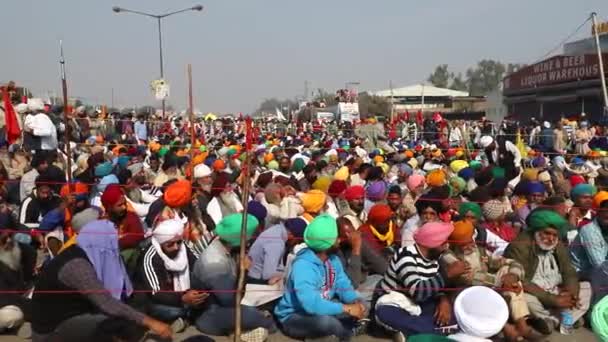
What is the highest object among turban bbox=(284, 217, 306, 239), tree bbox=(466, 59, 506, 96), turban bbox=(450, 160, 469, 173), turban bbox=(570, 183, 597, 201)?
tree bbox=(466, 59, 506, 96)

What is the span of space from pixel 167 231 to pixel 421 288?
195 cm

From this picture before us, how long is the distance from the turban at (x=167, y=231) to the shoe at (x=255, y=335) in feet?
3.03

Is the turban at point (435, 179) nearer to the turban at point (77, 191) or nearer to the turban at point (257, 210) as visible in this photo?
the turban at point (257, 210)

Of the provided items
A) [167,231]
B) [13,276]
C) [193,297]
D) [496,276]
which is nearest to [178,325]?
[193,297]

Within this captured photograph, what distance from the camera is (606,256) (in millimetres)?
5633

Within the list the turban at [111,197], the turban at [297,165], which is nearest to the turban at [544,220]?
the turban at [111,197]

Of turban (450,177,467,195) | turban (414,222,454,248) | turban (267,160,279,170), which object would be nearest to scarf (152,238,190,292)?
turban (414,222,454,248)

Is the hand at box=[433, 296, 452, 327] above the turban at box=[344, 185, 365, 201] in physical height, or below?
below

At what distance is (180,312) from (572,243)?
360cm

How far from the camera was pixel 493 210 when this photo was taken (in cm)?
645

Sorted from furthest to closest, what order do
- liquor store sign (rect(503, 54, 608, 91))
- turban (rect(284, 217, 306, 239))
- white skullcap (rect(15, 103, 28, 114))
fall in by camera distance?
liquor store sign (rect(503, 54, 608, 91))
white skullcap (rect(15, 103, 28, 114))
turban (rect(284, 217, 306, 239))

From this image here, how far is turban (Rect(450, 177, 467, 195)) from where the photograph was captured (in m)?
8.62

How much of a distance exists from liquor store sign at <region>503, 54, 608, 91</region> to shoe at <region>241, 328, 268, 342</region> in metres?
26.0

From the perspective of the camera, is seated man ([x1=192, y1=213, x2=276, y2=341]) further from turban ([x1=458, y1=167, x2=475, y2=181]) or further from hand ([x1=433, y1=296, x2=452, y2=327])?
turban ([x1=458, y1=167, x2=475, y2=181])
